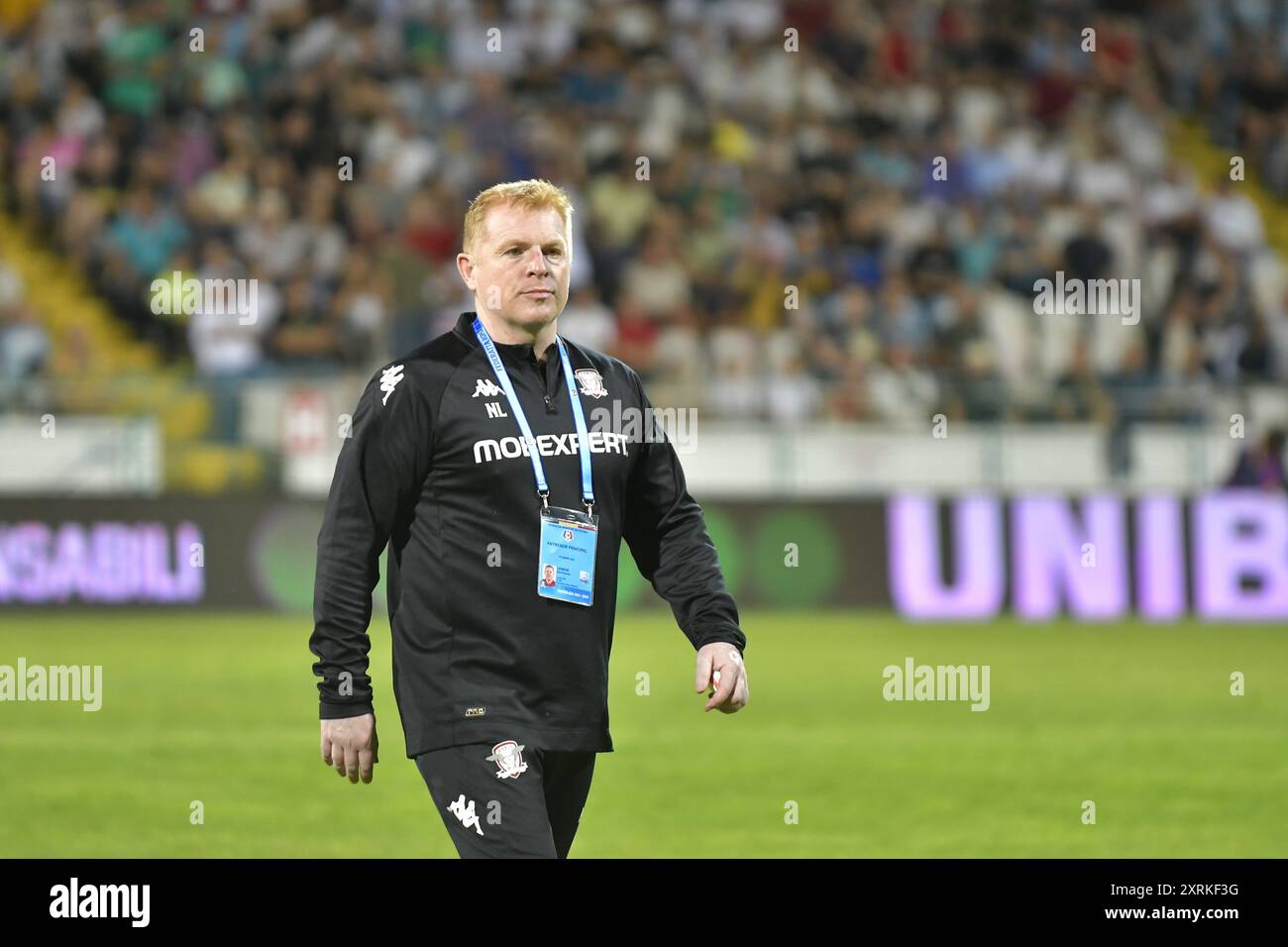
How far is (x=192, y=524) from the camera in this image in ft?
57.9

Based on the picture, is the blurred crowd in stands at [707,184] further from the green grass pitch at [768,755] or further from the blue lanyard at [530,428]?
the blue lanyard at [530,428]

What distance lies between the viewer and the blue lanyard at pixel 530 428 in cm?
544

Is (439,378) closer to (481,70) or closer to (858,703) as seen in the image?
(858,703)

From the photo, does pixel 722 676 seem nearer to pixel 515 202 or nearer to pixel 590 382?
pixel 590 382

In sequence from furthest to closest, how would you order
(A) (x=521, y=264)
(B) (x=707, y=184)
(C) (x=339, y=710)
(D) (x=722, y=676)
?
(B) (x=707, y=184) → (D) (x=722, y=676) → (A) (x=521, y=264) → (C) (x=339, y=710)

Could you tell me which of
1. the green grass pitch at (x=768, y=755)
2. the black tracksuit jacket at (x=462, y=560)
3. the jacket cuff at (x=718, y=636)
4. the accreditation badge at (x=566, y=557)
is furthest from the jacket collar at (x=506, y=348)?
the green grass pitch at (x=768, y=755)

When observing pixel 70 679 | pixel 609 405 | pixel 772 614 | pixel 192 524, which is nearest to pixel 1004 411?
pixel 772 614

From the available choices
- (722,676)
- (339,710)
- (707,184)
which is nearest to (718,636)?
(722,676)

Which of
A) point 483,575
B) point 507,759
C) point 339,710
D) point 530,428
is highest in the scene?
point 530,428

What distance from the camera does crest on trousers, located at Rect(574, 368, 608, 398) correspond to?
5.66 metres

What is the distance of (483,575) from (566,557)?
0.74 feet

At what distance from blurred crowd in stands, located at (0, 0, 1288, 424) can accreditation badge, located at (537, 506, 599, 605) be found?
1203 cm

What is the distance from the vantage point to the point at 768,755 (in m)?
11.3

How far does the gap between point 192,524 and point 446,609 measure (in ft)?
41.8
